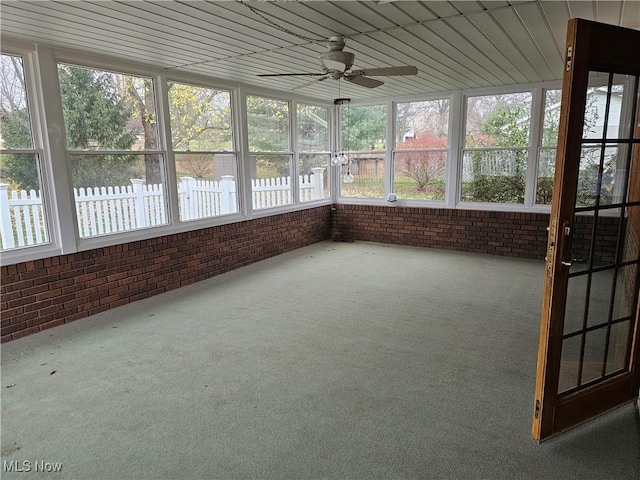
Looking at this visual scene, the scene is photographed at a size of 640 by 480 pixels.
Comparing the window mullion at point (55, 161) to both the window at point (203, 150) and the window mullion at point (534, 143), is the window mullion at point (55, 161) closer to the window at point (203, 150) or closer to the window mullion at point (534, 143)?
the window at point (203, 150)

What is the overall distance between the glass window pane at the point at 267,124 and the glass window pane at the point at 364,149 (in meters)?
1.49

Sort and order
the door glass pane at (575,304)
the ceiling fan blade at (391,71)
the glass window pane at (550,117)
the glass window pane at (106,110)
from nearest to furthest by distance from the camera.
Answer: the door glass pane at (575,304), the ceiling fan blade at (391,71), the glass window pane at (106,110), the glass window pane at (550,117)

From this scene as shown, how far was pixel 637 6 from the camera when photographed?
2.81 meters

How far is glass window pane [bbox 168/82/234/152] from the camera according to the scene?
495 centimetres

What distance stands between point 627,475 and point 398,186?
5860mm

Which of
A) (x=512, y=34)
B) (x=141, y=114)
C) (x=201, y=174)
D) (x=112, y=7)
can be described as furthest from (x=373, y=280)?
(x=112, y=7)

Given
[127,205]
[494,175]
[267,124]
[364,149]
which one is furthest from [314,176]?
[127,205]

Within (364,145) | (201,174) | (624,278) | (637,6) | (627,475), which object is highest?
(637,6)

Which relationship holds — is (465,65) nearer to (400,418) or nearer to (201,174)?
(201,174)

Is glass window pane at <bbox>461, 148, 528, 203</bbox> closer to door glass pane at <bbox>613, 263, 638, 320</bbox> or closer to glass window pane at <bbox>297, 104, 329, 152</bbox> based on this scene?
glass window pane at <bbox>297, 104, 329, 152</bbox>

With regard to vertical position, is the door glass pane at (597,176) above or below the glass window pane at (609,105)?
below

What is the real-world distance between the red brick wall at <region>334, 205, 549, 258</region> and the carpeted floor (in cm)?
195

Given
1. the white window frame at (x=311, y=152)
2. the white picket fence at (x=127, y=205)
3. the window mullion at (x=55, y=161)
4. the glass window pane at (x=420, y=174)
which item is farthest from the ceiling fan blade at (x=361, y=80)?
the glass window pane at (x=420, y=174)

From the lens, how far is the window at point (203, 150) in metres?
5.02
